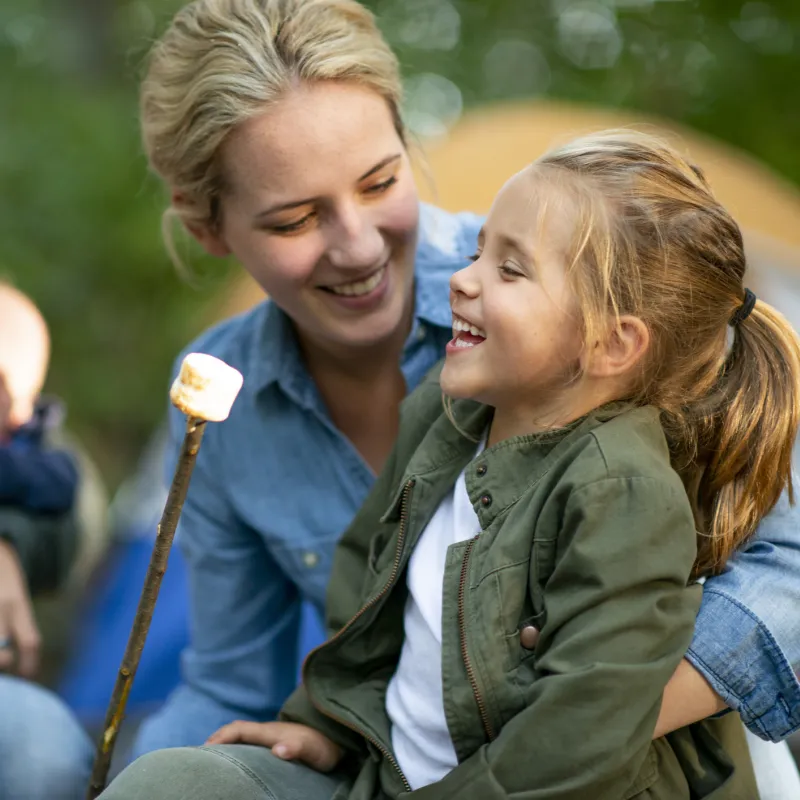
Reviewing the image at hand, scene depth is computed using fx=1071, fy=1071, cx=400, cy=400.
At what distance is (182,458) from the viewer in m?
1.10

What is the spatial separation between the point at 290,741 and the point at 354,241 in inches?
27.4

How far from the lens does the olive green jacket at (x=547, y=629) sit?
1101 mm

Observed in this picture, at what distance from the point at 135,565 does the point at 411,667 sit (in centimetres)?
216

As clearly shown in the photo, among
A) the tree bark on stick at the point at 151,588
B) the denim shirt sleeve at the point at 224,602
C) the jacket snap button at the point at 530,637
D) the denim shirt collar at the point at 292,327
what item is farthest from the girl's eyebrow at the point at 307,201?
the jacket snap button at the point at 530,637

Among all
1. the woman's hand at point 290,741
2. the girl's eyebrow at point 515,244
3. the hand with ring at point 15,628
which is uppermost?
the girl's eyebrow at point 515,244

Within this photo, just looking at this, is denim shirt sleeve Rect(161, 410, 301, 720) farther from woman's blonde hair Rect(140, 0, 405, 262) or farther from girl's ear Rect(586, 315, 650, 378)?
girl's ear Rect(586, 315, 650, 378)

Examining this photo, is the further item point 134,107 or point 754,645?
point 134,107

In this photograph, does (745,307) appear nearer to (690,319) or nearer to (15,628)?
(690,319)

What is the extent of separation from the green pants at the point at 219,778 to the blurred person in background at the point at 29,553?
417mm

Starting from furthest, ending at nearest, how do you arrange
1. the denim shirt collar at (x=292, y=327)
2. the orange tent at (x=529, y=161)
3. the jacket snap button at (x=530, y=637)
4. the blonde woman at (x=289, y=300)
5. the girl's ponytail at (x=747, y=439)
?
1. the orange tent at (x=529, y=161)
2. the denim shirt collar at (x=292, y=327)
3. the blonde woman at (x=289, y=300)
4. the girl's ponytail at (x=747, y=439)
5. the jacket snap button at (x=530, y=637)

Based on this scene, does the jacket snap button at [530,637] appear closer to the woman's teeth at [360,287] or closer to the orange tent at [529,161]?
the woman's teeth at [360,287]

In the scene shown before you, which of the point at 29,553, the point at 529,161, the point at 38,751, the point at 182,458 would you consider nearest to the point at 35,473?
the point at 29,553

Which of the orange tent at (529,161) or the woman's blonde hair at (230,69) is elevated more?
the woman's blonde hair at (230,69)

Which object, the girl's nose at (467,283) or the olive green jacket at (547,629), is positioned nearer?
the olive green jacket at (547,629)
